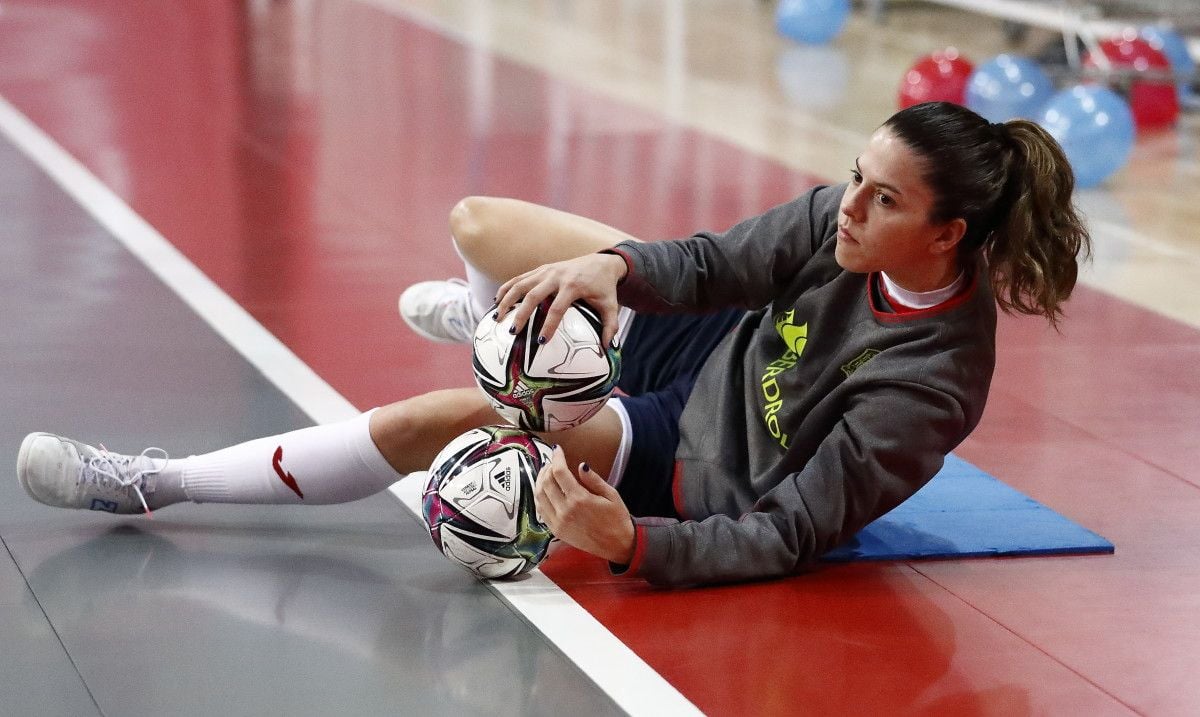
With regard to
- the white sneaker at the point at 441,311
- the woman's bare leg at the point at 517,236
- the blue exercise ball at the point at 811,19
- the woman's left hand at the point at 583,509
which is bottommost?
the blue exercise ball at the point at 811,19

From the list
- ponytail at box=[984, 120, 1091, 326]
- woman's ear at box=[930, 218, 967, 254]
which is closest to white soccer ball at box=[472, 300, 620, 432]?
woman's ear at box=[930, 218, 967, 254]

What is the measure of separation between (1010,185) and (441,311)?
1526mm

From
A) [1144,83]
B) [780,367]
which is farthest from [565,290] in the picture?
[1144,83]

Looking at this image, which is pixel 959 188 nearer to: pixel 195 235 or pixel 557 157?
pixel 195 235

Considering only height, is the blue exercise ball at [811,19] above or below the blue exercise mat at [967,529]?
below

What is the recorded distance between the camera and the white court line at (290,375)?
108 inches

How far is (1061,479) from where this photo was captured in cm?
382

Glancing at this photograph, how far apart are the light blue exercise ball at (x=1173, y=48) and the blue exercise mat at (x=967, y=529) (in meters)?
5.42

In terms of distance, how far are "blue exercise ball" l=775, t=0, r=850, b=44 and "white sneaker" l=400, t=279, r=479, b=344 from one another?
6707 mm

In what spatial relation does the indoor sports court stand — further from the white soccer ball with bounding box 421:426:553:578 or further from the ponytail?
the ponytail

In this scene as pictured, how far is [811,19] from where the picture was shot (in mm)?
10195

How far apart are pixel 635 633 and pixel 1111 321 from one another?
2771mm

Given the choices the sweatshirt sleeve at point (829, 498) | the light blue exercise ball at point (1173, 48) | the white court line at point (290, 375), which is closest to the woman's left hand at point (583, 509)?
the sweatshirt sleeve at point (829, 498)

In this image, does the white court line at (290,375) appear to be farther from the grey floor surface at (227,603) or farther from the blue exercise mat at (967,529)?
the blue exercise mat at (967,529)
